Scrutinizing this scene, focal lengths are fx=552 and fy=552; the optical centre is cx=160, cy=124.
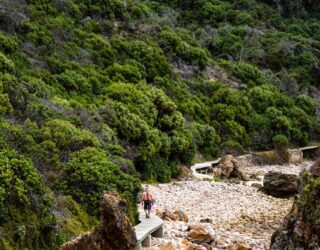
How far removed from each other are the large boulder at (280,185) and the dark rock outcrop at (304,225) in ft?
48.3

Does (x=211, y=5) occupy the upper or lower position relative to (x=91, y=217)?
upper

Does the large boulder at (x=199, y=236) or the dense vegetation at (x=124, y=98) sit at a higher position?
the dense vegetation at (x=124, y=98)

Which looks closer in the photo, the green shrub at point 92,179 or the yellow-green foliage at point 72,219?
the yellow-green foliage at point 72,219

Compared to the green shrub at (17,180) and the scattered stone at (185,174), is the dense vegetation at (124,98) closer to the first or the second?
the green shrub at (17,180)

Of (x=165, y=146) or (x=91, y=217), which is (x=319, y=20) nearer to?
(x=165, y=146)

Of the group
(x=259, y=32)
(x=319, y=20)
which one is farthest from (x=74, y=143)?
(x=319, y=20)

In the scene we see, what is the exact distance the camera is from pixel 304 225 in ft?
30.5

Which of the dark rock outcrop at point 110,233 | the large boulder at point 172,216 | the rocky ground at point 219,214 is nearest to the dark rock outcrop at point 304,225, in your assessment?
the dark rock outcrop at point 110,233

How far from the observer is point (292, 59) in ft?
172

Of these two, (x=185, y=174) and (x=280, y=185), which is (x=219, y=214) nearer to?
(x=280, y=185)

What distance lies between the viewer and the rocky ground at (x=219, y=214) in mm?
14180

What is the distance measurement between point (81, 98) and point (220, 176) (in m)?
8.93

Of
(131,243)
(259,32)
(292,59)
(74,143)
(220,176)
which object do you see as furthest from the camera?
(259,32)

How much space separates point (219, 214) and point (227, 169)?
34.5 feet
